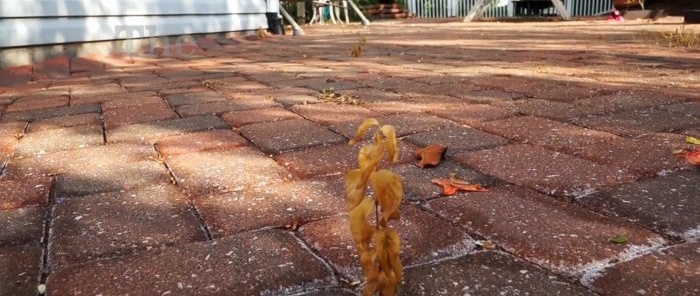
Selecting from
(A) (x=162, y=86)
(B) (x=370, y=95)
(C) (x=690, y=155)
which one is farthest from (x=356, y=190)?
(A) (x=162, y=86)

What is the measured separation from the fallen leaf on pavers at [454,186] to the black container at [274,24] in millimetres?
6788

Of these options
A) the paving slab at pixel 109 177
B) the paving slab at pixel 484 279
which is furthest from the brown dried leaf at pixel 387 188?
the paving slab at pixel 109 177

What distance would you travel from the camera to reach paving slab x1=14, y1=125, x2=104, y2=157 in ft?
6.38

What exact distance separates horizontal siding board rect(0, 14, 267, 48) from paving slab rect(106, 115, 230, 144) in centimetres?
237

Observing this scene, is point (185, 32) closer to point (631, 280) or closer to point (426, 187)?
point (426, 187)

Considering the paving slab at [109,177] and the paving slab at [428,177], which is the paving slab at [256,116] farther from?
the paving slab at [428,177]

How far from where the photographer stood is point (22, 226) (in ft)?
4.15

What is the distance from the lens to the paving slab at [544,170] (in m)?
1.40

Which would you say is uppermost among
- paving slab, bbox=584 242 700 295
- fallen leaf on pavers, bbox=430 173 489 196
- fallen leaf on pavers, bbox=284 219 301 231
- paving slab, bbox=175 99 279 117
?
paving slab, bbox=175 99 279 117

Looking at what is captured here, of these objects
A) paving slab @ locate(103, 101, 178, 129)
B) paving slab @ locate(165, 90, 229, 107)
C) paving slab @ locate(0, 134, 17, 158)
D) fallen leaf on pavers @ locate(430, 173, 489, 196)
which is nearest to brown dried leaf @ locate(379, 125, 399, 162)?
fallen leaf on pavers @ locate(430, 173, 489, 196)

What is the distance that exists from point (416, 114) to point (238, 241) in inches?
49.5

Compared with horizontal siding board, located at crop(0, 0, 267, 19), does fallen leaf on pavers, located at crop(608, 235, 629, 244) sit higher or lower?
lower

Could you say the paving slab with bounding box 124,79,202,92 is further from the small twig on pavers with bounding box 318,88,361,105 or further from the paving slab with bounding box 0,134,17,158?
the paving slab with bounding box 0,134,17,158

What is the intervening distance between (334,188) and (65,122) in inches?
57.2
